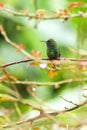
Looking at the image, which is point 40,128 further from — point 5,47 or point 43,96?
point 5,47

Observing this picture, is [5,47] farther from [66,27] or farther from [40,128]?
[40,128]

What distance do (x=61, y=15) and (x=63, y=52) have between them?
2286mm

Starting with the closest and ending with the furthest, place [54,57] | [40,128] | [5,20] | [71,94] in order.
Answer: [54,57] → [40,128] → [71,94] → [5,20]

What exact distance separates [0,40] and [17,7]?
34 cm

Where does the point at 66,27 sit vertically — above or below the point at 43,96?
above

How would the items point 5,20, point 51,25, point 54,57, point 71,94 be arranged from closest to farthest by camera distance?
point 54,57, point 71,94, point 51,25, point 5,20

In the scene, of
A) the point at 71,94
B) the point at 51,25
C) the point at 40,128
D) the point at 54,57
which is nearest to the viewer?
the point at 54,57

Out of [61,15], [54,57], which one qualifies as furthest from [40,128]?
[61,15]

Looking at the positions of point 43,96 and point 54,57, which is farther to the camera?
point 43,96

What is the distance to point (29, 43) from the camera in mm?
4070

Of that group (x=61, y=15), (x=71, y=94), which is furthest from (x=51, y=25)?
(x=61, y=15)

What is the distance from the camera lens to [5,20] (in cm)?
434

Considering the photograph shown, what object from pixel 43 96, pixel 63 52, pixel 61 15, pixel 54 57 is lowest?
pixel 43 96

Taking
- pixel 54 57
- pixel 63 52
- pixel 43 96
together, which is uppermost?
pixel 54 57
